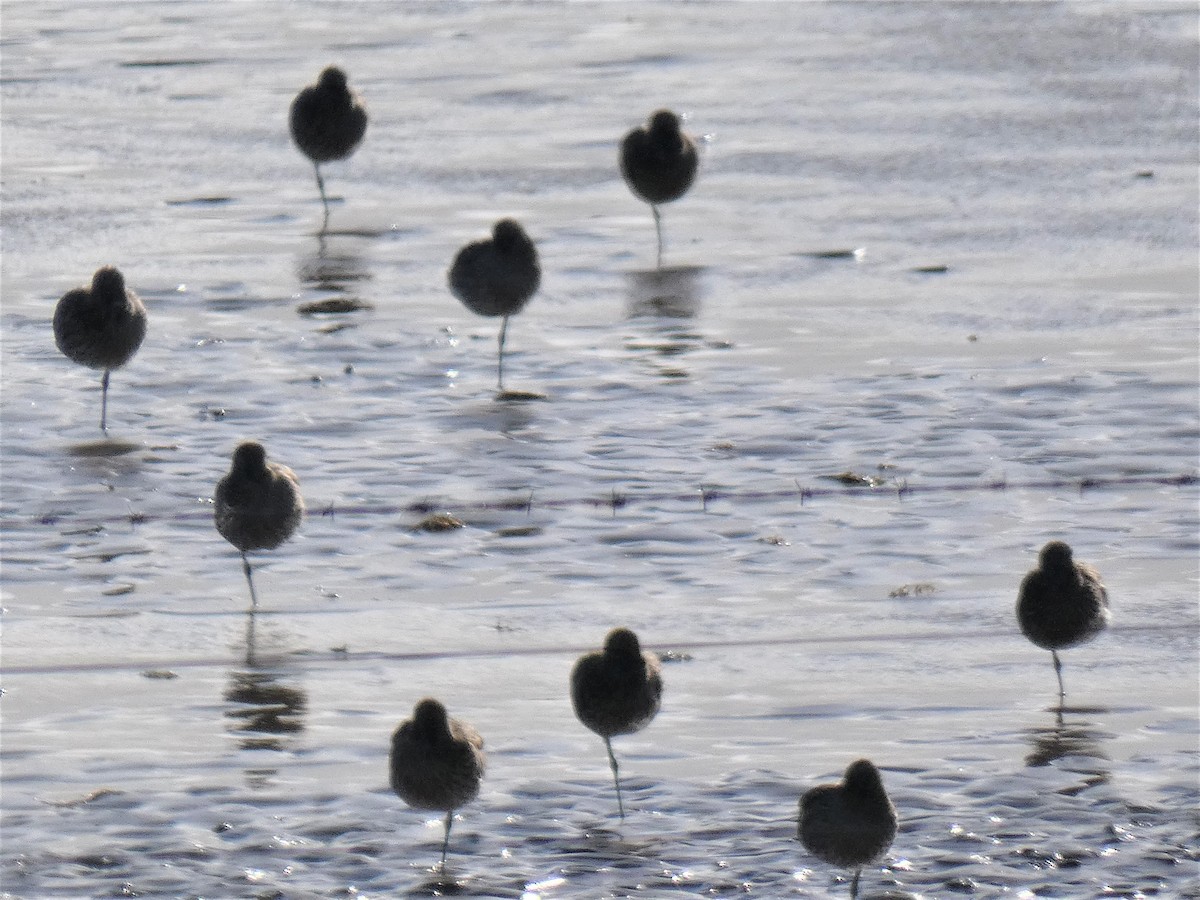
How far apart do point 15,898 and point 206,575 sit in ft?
9.71

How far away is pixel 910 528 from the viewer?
10.1 m

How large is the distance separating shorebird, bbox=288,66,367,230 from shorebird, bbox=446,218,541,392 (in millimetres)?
3602

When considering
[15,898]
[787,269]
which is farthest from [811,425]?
[15,898]

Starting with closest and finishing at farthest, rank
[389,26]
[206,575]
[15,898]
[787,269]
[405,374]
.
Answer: [15,898]
[206,575]
[405,374]
[787,269]
[389,26]

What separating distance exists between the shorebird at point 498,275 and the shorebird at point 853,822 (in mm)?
6398

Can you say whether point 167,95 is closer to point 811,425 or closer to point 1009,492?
point 811,425

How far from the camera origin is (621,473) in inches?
429

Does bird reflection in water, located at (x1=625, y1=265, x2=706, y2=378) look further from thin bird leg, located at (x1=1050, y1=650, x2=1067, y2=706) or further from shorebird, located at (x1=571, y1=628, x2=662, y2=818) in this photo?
shorebird, located at (x1=571, y1=628, x2=662, y2=818)

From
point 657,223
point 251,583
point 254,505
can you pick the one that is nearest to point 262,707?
point 251,583

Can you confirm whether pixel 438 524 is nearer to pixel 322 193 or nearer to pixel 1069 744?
pixel 1069 744

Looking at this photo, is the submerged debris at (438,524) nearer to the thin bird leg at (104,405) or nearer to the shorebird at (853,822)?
the thin bird leg at (104,405)

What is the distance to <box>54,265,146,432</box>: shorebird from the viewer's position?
12.1 metres

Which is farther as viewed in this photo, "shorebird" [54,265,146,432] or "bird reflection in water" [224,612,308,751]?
"shorebird" [54,265,146,432]

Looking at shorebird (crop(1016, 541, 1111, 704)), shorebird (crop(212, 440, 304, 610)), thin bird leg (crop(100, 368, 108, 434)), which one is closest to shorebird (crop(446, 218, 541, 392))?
thin bird leg (crop(100, 368, 108, 434))
